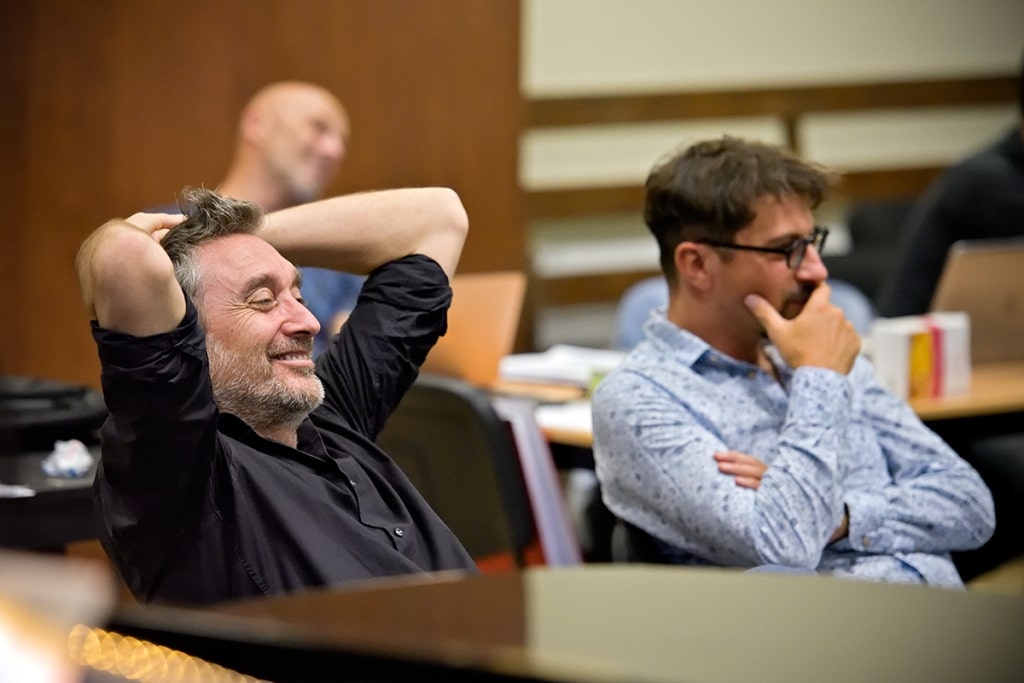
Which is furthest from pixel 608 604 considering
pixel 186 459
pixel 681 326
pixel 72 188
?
pixel 72 188

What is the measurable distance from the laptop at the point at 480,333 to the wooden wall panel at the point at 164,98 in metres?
0.92

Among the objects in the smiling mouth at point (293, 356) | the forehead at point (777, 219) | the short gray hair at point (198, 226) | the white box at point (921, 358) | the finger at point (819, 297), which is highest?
the short gray hair at point (198, 226)

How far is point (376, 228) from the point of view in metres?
1.80

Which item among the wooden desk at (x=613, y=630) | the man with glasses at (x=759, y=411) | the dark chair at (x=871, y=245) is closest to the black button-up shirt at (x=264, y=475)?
the wooden desk at (x=613, y=630)

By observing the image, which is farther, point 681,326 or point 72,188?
point 72,188

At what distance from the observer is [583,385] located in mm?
3285

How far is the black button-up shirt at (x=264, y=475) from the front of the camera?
1.28 m

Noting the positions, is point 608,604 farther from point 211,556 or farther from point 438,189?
point 438,189

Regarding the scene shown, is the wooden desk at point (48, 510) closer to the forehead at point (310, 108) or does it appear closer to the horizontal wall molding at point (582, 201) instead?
the forehead at point (310, 108)

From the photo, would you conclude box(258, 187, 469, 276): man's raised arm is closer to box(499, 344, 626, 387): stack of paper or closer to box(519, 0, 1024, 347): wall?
box(499, 344, 626, 387): stack of paper

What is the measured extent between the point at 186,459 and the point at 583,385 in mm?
2026

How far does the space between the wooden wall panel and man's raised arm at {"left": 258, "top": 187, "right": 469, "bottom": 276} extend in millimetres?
1740

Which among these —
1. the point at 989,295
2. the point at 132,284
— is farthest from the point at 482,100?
the point at 132,284

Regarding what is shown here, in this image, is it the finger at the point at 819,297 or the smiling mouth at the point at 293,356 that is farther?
the finger at the point at 819,297
